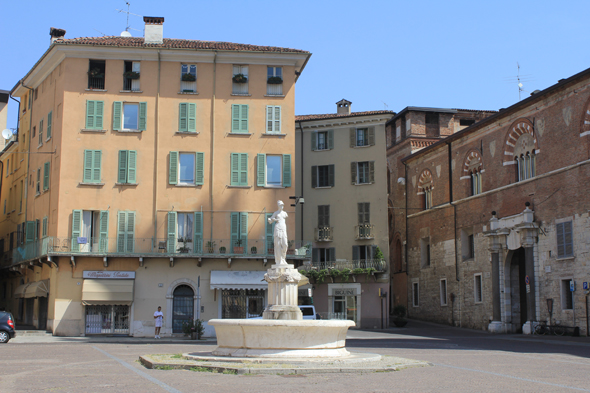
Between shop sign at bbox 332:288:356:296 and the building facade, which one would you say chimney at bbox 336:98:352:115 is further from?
shop sign at bbox 332:288:356:296

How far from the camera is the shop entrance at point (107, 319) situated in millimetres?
33844

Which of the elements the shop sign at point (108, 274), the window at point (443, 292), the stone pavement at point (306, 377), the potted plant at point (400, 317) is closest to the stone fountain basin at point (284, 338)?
the stone pavement at point (306, 377)

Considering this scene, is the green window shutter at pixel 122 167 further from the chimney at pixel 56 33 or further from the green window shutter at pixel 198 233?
the chimney at pixel 56 33

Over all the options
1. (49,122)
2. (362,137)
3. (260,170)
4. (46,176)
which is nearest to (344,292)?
(362,137)

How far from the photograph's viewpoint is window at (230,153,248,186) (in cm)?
3575

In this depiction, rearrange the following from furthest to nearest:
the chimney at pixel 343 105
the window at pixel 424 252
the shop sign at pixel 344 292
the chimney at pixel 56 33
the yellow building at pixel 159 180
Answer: the chimney at pixel 343 105
the window at pixel 424 252
the shop sign at pixel 344 292
the chimney at pixel 56 33
the yellow building at pixel 159 180

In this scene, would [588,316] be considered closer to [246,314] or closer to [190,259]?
[246,314]

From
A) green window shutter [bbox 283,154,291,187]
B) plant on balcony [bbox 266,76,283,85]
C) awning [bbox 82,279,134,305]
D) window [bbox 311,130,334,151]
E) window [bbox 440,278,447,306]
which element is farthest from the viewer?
window [bbox 311,130,334,151]

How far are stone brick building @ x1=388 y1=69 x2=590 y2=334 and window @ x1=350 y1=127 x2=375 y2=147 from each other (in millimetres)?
4889

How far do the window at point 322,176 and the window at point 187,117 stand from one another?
11542 millimetres

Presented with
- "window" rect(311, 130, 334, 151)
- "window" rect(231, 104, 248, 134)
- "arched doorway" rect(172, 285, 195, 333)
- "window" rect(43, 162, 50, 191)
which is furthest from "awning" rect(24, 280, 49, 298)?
"window" rect(311, 130, 334, 151)

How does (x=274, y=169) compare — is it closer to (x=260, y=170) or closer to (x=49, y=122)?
(x=260, y=170)

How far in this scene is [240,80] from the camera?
1433 inches

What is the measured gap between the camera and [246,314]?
34.9 meters
